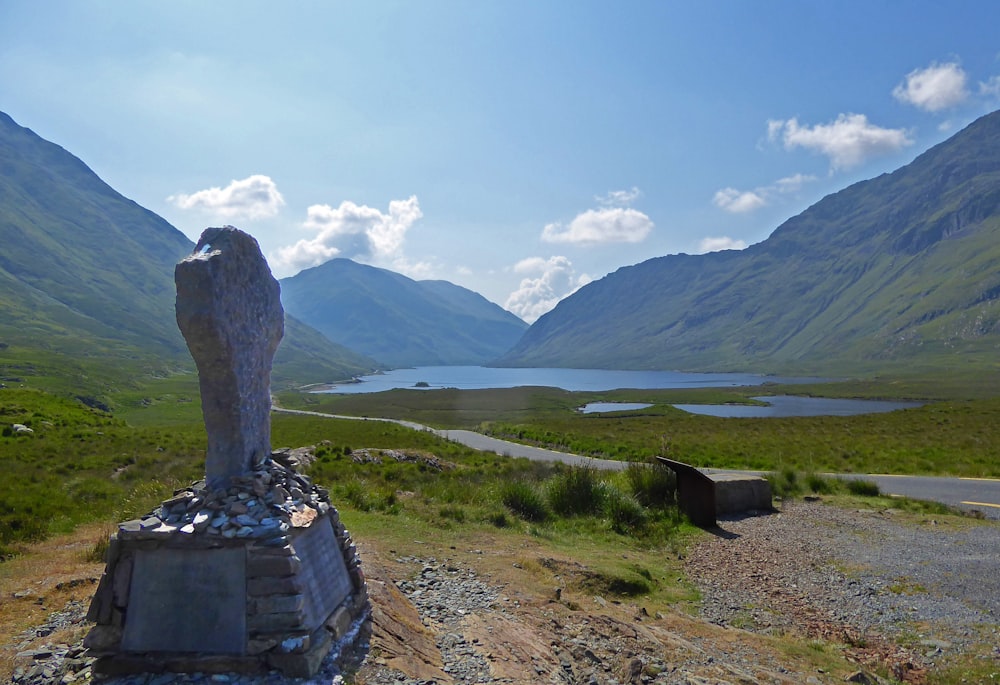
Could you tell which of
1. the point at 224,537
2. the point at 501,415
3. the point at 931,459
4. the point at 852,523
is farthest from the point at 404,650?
the point at 501,415

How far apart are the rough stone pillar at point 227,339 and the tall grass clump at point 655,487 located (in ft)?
40.6

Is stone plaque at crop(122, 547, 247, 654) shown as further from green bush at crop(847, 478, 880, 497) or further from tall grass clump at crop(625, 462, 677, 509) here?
green bush at crop(847, 478, 880, 497)

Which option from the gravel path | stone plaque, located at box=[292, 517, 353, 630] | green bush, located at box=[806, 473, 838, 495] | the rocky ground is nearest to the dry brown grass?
the rocky ground

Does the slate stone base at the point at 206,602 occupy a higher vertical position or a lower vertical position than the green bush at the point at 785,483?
higher

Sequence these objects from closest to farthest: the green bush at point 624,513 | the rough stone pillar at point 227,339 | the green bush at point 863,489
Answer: the rough stone pillar at point 227,339, the green bush at point 624,513, the green bush at point 863,489

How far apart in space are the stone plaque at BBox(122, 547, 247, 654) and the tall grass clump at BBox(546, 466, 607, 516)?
36.6 ft

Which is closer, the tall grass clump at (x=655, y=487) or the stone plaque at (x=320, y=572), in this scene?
the stone plaque at (x=320, y=572)

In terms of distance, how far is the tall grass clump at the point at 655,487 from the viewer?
16859 mm

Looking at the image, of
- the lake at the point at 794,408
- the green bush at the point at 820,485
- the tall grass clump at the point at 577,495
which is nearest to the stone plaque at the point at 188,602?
the tall grass clump at the point at 577,495

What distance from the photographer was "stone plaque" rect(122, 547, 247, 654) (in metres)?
5.81

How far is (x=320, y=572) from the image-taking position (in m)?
6.66

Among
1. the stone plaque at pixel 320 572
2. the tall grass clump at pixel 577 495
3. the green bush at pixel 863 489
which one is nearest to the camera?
the stone plaque at pixel 320 572

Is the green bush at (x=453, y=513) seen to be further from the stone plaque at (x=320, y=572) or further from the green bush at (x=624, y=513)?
the stone plaque at (x=320, y=572)

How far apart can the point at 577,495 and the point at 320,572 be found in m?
10.8
